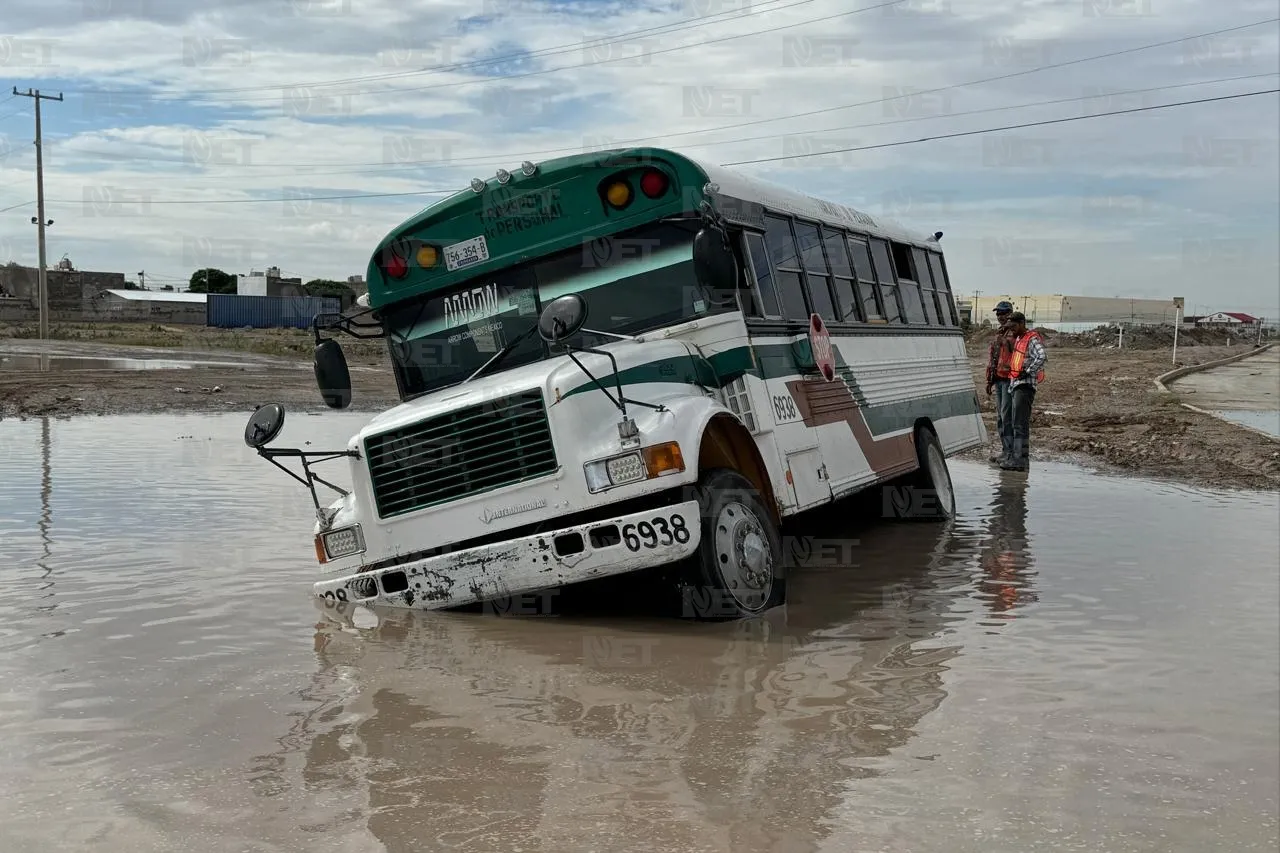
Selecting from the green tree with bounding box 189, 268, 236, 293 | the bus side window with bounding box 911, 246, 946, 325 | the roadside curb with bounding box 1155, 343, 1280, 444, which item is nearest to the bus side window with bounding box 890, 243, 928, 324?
the bus side window with bounding box 911, 246, 946, 325

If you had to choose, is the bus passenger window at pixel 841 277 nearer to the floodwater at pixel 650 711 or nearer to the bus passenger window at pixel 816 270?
the bus passenger window at pixel 816 270

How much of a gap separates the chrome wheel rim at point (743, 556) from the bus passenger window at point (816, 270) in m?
2.51

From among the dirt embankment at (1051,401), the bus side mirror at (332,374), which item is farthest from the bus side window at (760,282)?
the dirt embankment at (1051,401)

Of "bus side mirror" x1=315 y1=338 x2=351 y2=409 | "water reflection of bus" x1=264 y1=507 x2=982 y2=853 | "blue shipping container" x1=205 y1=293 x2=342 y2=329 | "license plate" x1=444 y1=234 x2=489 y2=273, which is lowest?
"water reflection of bus" x1=264 y1=507 x2=982 y2=853

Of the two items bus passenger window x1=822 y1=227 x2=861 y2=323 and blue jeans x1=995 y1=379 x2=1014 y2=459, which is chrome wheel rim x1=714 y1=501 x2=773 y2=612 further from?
blue jeans x1=995 y1=379 x2=1014 y2=459

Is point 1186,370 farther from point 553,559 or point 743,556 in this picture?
point 553,559

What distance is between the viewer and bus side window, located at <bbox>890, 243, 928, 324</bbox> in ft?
37.8

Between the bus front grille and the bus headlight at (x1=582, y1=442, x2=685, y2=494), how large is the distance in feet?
1.13

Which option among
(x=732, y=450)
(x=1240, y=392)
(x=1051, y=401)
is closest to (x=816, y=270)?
(x=732, y=450)

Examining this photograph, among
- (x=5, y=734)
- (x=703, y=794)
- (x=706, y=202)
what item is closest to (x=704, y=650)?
(x=703, y=794)

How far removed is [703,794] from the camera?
4.41 meters

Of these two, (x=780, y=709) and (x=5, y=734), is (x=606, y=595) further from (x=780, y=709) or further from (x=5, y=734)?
(x=5, y=734)

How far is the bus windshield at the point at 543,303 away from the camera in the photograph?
736cm

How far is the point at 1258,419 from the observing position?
20672 millimetres
